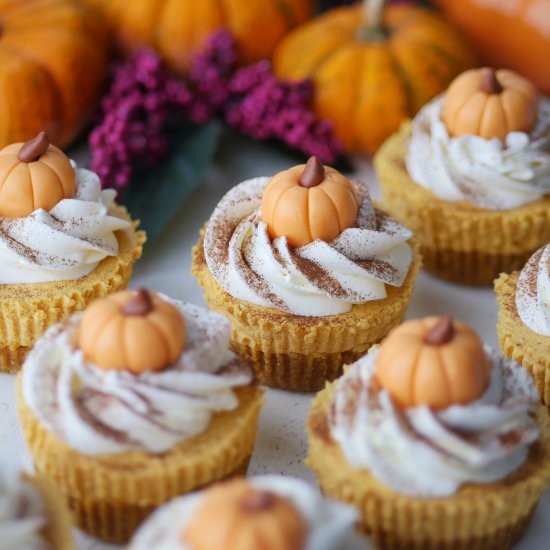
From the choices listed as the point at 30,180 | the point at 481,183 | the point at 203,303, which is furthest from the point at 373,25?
the point at 30,180

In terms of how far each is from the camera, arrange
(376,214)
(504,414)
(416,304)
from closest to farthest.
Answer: (504,414), (376,214), (416,304)

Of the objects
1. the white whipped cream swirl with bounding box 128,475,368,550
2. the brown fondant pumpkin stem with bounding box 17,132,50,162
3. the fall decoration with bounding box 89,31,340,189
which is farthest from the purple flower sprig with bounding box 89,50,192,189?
the white whipped cream swirl with bounding box 128,475,368,550

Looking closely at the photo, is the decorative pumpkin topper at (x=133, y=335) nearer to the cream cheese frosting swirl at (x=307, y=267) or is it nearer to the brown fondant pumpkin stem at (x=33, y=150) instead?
the cream cheese frosting swirl at (x=307, y=267)

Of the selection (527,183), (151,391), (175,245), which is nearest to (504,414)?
(151,391)

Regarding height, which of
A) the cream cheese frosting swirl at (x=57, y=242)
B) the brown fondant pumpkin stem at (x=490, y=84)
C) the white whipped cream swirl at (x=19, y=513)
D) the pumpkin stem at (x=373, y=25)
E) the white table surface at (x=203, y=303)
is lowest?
the white table surface at (x=203, y=303)

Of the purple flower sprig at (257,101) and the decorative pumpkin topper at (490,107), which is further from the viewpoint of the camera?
the purple flower sprig at (257,101)

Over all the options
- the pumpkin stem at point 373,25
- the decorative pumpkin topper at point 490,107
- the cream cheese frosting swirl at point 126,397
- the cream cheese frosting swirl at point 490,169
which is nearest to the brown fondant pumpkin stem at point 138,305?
the cream cheese frosting swirl at point 126,397

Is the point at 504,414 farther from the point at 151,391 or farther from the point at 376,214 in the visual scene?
the point at 376,214

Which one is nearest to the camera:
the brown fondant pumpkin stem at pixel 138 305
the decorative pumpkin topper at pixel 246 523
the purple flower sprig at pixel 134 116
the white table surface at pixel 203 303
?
the decorative pumpkin topper at pixel 246 523
